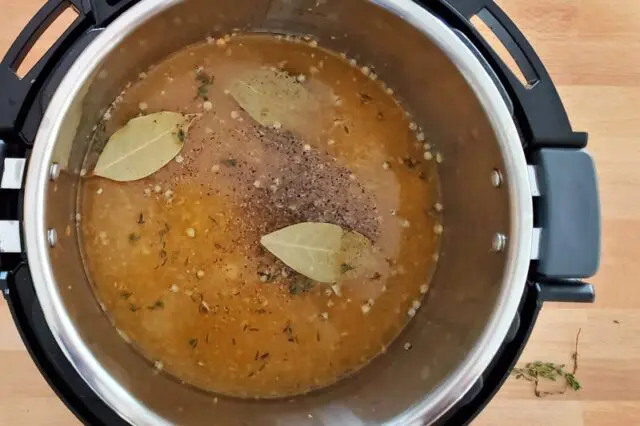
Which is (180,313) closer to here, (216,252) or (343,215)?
(216,252)

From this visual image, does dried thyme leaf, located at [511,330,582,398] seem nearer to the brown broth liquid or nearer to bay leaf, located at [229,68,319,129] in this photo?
the brown broth liquid

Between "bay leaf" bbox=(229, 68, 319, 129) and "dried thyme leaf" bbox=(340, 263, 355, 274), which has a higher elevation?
"bay leaf" bbox=(229, 68, 319, 129)

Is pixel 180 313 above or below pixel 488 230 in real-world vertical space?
below

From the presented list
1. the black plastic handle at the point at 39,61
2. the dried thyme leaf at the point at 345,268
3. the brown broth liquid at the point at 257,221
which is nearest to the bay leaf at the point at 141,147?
the brown broth liquid at the point at 257,221

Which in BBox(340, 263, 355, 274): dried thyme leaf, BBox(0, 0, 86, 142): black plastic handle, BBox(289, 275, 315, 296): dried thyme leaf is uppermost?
BBox(0, 0, 86, 142): black plastic handle

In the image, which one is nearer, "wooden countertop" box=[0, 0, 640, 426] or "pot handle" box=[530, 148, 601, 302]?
"pot handle" box=[530, 148, 601, 302]

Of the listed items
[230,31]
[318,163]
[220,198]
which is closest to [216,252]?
[220,198]

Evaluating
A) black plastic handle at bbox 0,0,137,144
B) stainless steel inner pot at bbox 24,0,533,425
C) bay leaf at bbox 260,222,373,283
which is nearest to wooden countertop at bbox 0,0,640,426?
stainless steel inner pot at bbox 24,0,533,425

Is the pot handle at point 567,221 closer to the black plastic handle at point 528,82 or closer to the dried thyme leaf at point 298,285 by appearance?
the black plastic handle at point 528,82
